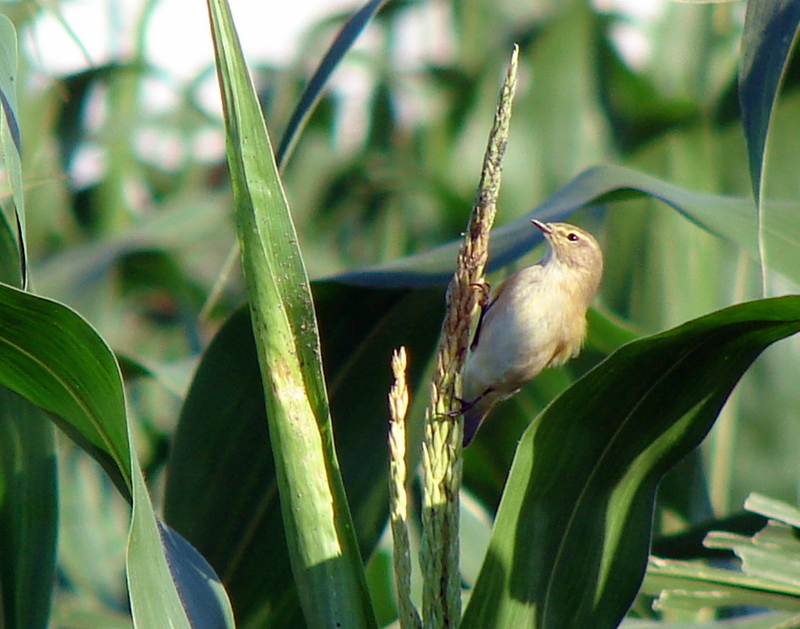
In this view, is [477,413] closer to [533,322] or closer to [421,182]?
[533,322]

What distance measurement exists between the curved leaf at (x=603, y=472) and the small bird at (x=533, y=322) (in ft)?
2.23

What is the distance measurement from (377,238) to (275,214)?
7.88 feet

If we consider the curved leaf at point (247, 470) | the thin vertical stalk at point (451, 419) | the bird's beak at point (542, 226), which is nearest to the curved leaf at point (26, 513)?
the curved leaf at point (247, 470)

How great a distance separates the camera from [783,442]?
6.06 feet

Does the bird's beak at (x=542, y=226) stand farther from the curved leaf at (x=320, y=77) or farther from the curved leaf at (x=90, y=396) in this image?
the curved leaf at (x=90, y=396)

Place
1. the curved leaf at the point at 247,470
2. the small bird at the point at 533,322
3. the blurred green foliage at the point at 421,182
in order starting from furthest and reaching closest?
the blurred green foliage at the point at 421,182 < the small bird at the point at 533,322 < the curved leaf at the point at 247,470

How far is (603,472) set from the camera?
840 millimetres

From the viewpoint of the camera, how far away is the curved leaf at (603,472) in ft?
2.62

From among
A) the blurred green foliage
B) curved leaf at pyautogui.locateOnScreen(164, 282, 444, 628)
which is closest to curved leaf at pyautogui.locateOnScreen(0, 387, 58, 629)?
curved leaf at pyautogui.locateOnScreen(164, 282, 444, 628)

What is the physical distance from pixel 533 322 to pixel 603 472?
0.86 metres

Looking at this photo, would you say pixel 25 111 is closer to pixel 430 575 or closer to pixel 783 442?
pixel 783 442

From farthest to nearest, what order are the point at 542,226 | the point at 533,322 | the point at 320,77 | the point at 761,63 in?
the point at 533,322 < the point at 542,226 < the point at 320,77 < the point at 761,63

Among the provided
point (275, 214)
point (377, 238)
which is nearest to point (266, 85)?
point (377, 238)

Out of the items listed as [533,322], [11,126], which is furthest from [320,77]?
[533,322]
